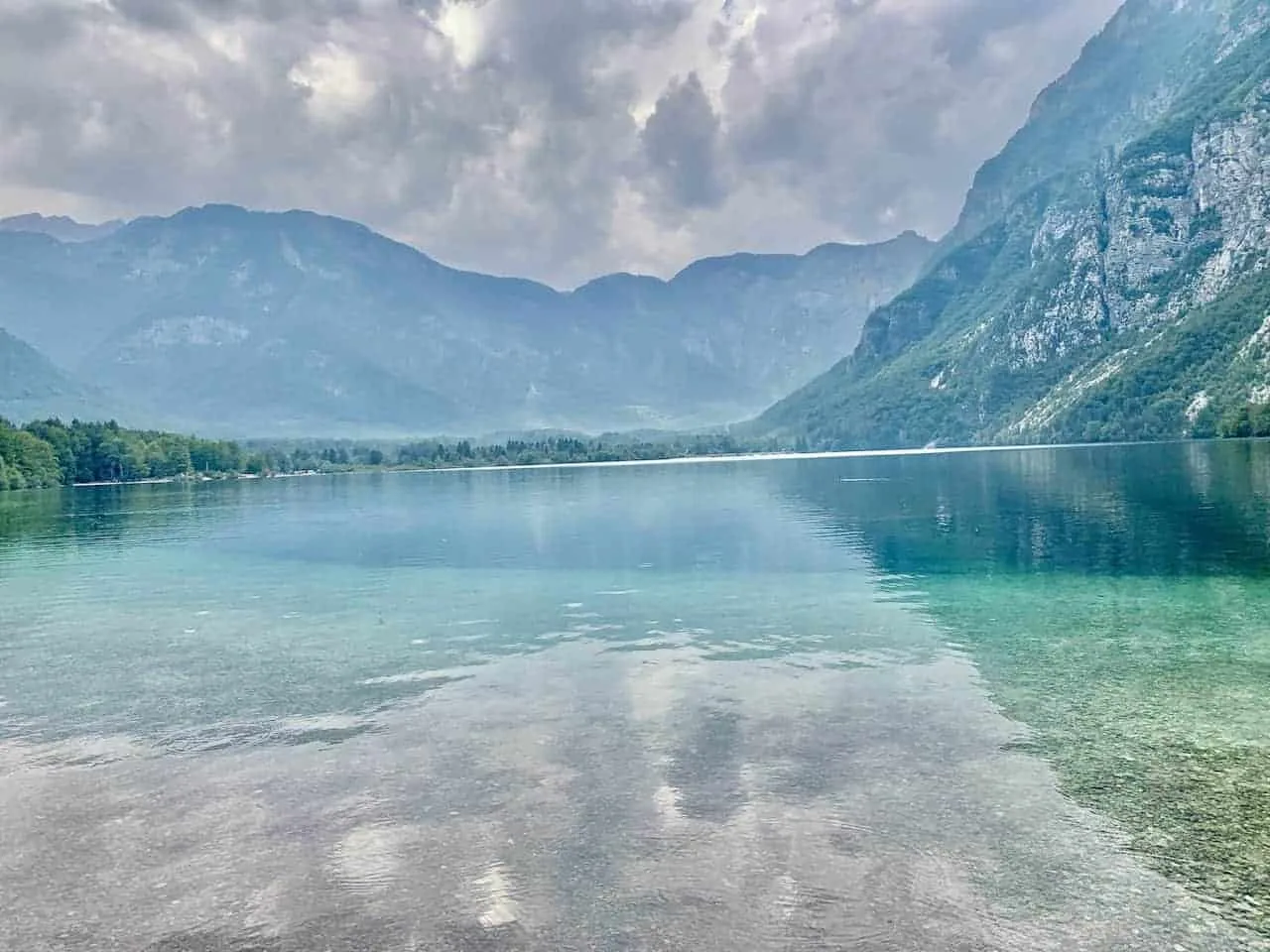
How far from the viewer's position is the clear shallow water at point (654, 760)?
15719mm

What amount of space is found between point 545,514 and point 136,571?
55356 mm

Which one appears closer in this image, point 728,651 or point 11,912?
point 11,912

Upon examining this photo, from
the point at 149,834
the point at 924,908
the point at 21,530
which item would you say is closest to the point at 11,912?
the point at 149,834

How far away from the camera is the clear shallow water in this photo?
15719mm

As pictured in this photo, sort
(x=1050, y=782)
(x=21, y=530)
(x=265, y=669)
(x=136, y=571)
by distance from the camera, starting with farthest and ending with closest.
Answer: (x=21, y=530) < (x=136, y=571) < (x=265, y=669) < (x=1050, y=782)

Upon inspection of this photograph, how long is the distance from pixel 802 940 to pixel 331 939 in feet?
24.6

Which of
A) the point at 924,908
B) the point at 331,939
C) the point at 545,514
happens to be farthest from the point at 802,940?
the point at 545,514

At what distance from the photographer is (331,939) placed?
15000 millimetres

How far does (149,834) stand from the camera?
774 inches

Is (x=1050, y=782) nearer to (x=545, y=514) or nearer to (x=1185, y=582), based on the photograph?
(x=1185, y=582)

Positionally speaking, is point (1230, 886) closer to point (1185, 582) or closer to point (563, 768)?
point (563, 768)

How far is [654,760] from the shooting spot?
77.3 feet

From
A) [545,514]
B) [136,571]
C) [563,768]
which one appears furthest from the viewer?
[545,514]

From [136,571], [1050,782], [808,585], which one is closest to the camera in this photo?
[1050,782]
